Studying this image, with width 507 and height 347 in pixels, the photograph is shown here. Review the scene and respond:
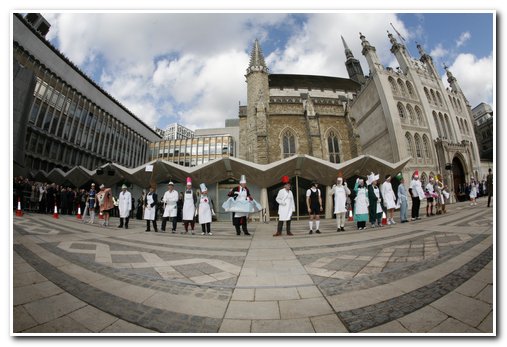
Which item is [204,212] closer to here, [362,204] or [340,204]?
[340,204]

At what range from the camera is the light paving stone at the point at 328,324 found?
1.09 m

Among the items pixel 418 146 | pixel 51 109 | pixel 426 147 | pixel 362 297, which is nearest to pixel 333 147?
pixel 418 146

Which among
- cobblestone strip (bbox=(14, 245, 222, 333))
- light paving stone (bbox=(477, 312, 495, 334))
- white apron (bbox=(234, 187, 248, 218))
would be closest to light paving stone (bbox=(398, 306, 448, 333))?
light paving stone (bbox=(477, 312, 495, 334))

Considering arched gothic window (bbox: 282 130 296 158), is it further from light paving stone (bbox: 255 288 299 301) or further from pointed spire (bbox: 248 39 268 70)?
light paving stone (bbox: 255 288 299 301)

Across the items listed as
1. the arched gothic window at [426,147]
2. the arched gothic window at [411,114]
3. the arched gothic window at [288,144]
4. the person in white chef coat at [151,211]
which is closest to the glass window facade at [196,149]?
the arched gothic window at [288,144]

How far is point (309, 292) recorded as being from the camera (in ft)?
4.95

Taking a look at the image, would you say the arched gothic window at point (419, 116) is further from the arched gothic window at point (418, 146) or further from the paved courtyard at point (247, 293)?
the paved courtyard at point (247, 293)

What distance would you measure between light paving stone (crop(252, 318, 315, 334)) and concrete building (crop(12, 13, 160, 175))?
1.67 metres

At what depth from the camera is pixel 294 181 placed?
493 inches

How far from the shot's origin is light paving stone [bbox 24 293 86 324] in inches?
44.2

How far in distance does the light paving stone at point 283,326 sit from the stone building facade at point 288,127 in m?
17.9

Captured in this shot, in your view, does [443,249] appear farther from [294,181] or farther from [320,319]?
[294,181]

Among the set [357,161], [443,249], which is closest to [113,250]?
[443,249]
